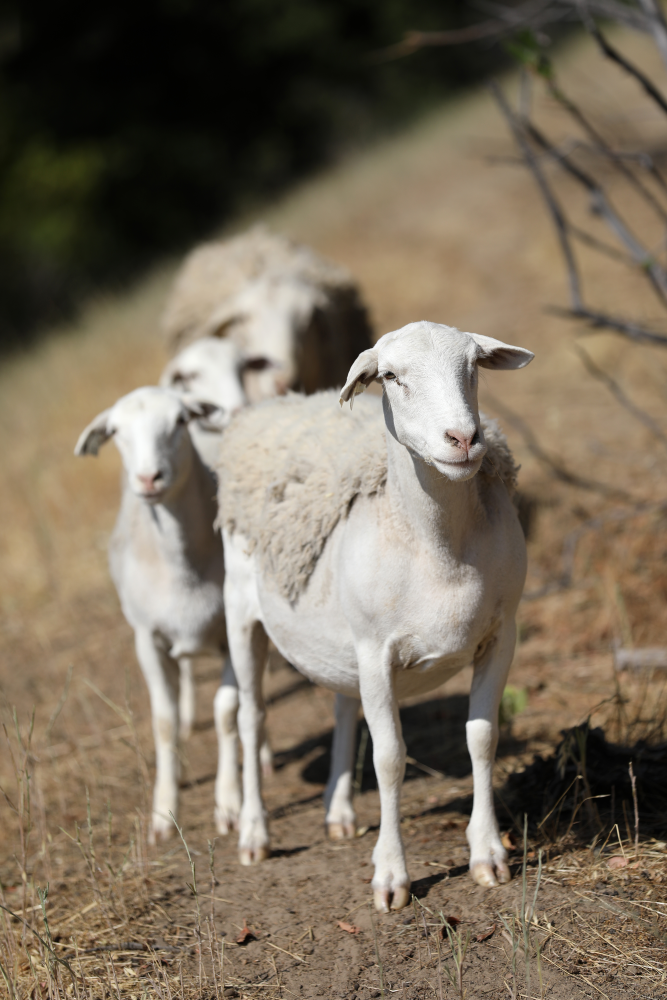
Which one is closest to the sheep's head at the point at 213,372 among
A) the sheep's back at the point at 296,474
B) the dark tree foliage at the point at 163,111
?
the sheep's back at the point at 296,474

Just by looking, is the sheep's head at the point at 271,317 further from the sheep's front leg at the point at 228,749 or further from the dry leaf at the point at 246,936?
the dry leaf at the point at 246,936

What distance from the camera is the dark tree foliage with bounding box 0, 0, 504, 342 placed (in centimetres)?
2325

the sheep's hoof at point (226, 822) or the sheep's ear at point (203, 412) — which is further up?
the sheep's ear at point (203, 412)

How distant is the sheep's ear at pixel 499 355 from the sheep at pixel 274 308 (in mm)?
3562

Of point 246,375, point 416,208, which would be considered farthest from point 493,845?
point 416,208

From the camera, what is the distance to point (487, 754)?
318cm

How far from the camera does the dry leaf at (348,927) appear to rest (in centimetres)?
307

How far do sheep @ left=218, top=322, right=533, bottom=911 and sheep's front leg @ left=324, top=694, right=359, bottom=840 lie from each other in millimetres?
626

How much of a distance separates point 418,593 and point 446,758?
1732mm

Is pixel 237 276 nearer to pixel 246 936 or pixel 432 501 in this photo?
pixel 432 501

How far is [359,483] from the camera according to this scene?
3275mm

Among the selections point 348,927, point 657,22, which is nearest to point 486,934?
point 348,927

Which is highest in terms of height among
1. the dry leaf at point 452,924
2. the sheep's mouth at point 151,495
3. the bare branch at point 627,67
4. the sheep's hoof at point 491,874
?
the bare branch at point 627,67

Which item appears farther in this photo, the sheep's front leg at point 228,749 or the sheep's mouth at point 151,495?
the sheep's front leg at point 228,749
